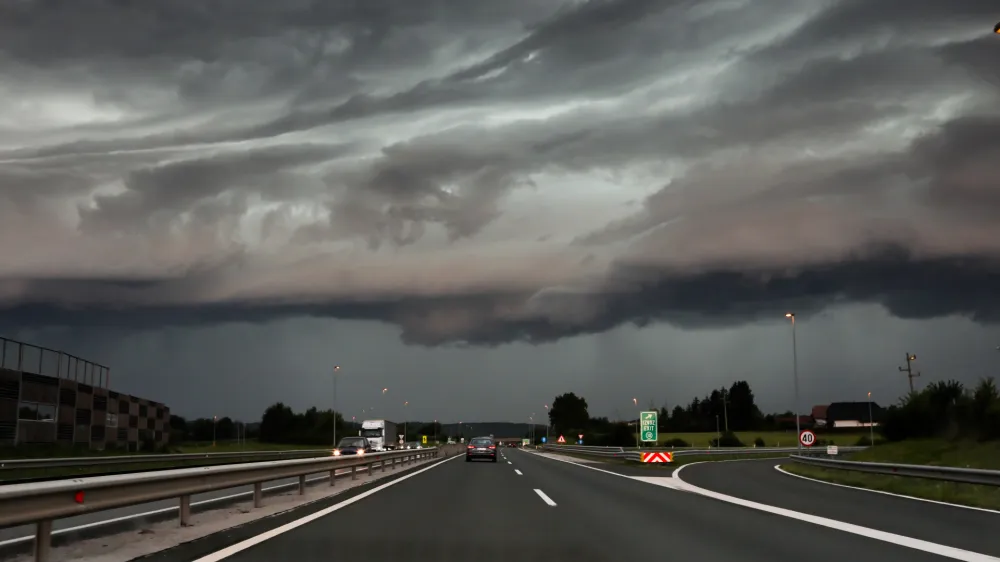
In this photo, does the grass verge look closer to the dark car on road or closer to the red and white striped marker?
the dark car on road

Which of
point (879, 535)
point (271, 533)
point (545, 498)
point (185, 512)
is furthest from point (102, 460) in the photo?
point (879, 535)

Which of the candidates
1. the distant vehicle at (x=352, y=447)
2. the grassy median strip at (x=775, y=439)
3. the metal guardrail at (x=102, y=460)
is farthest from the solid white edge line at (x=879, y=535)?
the grassy median strip at (x=775, y=439)

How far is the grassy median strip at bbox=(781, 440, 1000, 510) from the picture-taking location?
19766 mm

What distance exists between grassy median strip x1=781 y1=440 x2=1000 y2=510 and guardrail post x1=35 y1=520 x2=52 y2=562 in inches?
647

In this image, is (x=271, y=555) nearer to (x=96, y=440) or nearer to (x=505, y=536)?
(x=505, y=536)

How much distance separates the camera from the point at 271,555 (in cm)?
940

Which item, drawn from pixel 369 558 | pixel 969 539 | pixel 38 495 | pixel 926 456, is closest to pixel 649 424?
pixel 926 456

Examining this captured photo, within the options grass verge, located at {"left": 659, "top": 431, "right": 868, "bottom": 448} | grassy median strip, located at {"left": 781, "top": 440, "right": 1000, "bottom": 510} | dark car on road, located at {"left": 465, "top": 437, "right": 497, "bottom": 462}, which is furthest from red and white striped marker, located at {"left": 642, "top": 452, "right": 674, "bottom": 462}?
grass verge, located at {"left": 659, "top": 431, "right": 868, "bottom": 448}

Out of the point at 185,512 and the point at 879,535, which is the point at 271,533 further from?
the point at 879,535

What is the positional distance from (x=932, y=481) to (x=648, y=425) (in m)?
16.6

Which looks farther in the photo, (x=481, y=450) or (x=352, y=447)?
(x=352, y=447)

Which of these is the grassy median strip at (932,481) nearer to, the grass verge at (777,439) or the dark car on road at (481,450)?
the dark car on road at (481,450)

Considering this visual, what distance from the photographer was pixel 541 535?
11.5 metres

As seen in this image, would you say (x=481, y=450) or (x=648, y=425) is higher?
(x=648, y=425)
